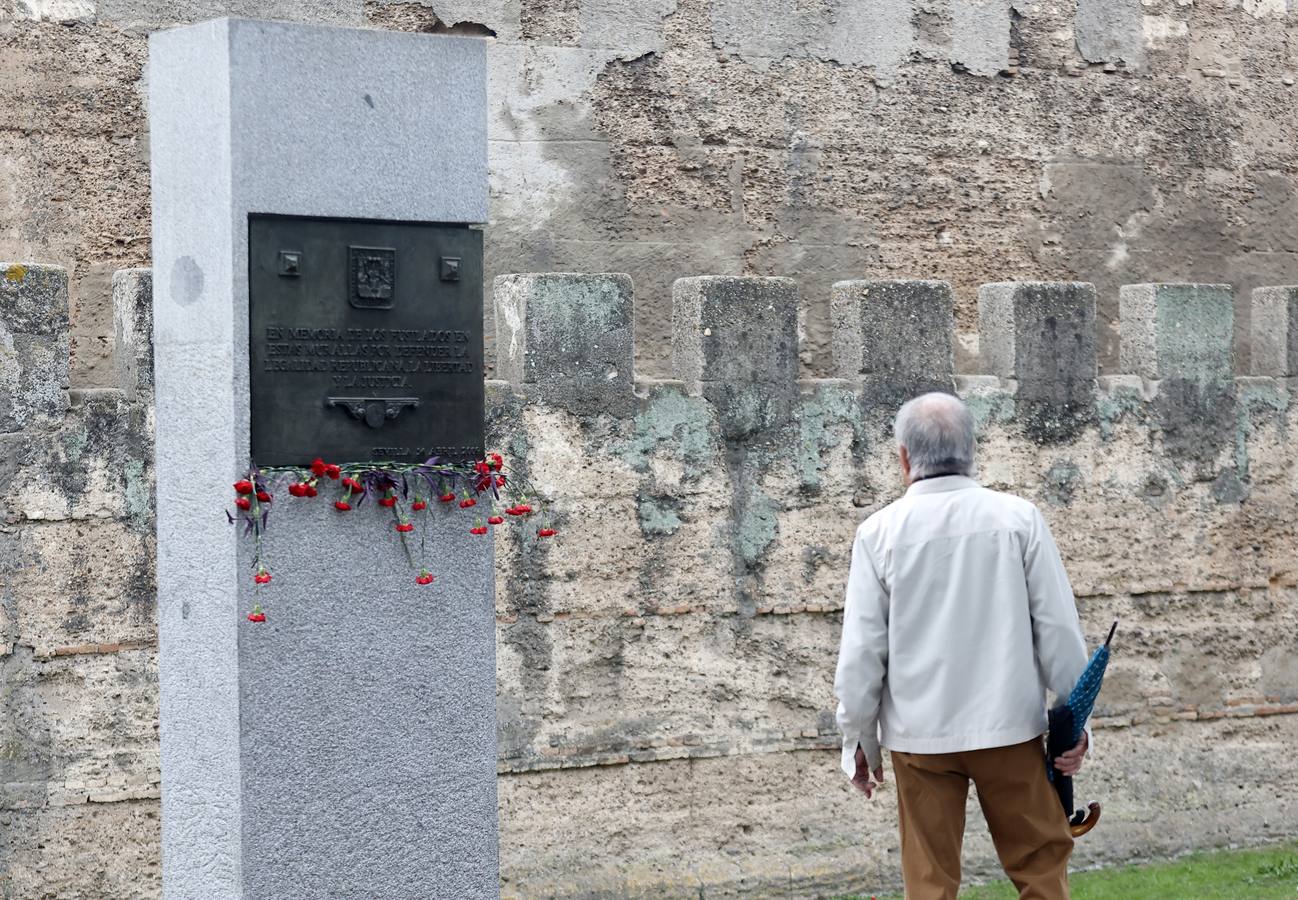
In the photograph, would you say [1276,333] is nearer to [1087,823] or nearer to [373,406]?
[1087,823]

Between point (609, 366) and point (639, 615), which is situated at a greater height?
point (609, 366)

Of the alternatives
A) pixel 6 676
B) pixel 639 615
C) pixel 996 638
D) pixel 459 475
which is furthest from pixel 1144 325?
pixel 6 676

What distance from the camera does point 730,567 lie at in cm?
666

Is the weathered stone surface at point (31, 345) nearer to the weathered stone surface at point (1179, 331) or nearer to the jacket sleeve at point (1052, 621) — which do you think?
the jacket sleeve at point (1052, 621)

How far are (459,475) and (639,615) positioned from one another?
6.57 ft

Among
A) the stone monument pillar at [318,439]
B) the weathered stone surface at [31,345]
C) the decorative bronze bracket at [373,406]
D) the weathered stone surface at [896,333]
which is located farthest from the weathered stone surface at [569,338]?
the decorative bronze bracket at [373,406]

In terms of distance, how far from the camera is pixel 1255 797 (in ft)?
24.2

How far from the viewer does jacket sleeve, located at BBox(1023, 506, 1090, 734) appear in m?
4.59

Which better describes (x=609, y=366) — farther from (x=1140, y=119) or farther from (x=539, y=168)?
(x=1140, y=119)

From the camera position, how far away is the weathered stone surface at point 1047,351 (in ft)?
23.1

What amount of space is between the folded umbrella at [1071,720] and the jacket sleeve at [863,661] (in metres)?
0.42

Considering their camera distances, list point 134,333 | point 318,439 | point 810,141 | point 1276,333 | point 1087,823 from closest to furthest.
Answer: point 318,439
point 1087,823
point 134,333
point 1276,333
point 810,141

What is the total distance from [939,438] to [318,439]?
150cm

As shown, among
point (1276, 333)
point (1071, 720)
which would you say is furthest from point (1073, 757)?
point (1276, 333)
